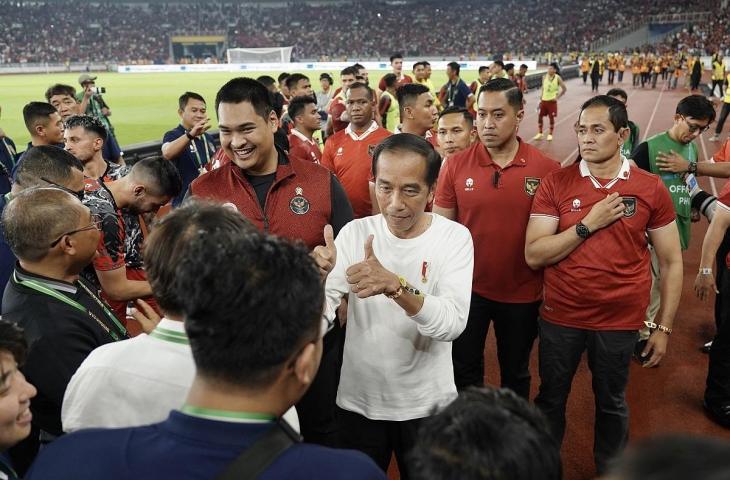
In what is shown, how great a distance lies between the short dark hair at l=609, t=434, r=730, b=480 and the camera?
0.68 m

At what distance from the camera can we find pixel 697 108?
4.19 metres

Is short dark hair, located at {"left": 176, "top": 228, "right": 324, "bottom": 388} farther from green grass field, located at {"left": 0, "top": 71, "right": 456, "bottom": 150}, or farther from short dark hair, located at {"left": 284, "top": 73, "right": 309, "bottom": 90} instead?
green grass field, located at {"left": 0, "top": 71, "right": 456, "bottom": 150}

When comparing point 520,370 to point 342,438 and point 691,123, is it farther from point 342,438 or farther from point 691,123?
point 691,123

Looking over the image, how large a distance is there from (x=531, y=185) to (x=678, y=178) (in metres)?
1.66

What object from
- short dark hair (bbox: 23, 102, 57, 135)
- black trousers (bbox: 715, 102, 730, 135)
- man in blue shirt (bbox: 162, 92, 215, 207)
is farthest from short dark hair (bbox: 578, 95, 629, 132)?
black trousers (bbox: 715, 102, 730, 135)

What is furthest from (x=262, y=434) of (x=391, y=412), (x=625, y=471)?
(x=391, y=412)

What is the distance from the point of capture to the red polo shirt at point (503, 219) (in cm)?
342

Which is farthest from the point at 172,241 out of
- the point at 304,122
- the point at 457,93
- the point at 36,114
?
the point at 457,93

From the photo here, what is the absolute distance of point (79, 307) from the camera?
2.17 meters

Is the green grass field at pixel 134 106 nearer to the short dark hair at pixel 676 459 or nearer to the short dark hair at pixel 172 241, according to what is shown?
the short dark hair at pixel 172 241

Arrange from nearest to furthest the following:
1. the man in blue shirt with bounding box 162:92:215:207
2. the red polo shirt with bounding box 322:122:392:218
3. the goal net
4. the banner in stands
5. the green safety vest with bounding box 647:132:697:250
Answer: the green safety vest with bounding box 647:132:697:250
the red polo shirt with bounding box 322:122:392:218
the man in blue shirt with bounding box 162:92:215:207
the banner in stands
the goal net

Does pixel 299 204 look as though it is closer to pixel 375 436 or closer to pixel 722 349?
pixel 375 436

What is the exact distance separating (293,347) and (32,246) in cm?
160

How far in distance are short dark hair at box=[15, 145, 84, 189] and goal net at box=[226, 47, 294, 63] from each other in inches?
1937
